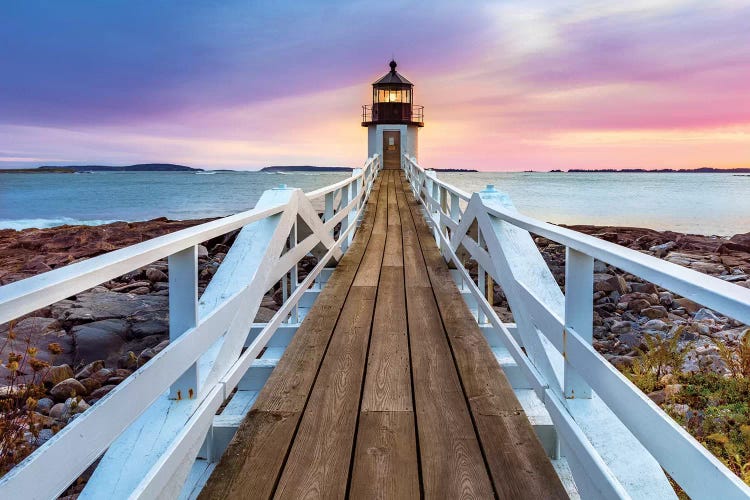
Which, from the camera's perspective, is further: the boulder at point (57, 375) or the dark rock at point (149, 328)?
the dark rock at point (149, 328)

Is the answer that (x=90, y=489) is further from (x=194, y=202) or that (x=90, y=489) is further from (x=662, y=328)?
(x=194, y=202)

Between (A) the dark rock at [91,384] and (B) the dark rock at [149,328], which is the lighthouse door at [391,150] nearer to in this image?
(B) the dark rock at [149,328]

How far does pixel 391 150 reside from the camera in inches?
1025

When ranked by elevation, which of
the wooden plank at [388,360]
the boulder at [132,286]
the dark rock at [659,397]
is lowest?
the dark rock at [659,397]

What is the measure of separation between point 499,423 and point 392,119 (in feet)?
80.3

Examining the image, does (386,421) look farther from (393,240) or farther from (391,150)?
(391,150)

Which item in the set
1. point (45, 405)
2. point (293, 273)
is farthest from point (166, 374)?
point (45, 405)

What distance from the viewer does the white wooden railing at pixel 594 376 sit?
1095mm

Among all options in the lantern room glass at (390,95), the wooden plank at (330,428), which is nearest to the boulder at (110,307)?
the wooden plank at (330,428)

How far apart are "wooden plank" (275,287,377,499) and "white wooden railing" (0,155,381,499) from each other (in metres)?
0.36

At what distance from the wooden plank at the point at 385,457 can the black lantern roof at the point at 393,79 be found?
81.1 feet

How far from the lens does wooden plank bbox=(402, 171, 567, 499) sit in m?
1.99

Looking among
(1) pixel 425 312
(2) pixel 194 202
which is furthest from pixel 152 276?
(2) pixel 194 202

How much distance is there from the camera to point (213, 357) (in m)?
2.14
